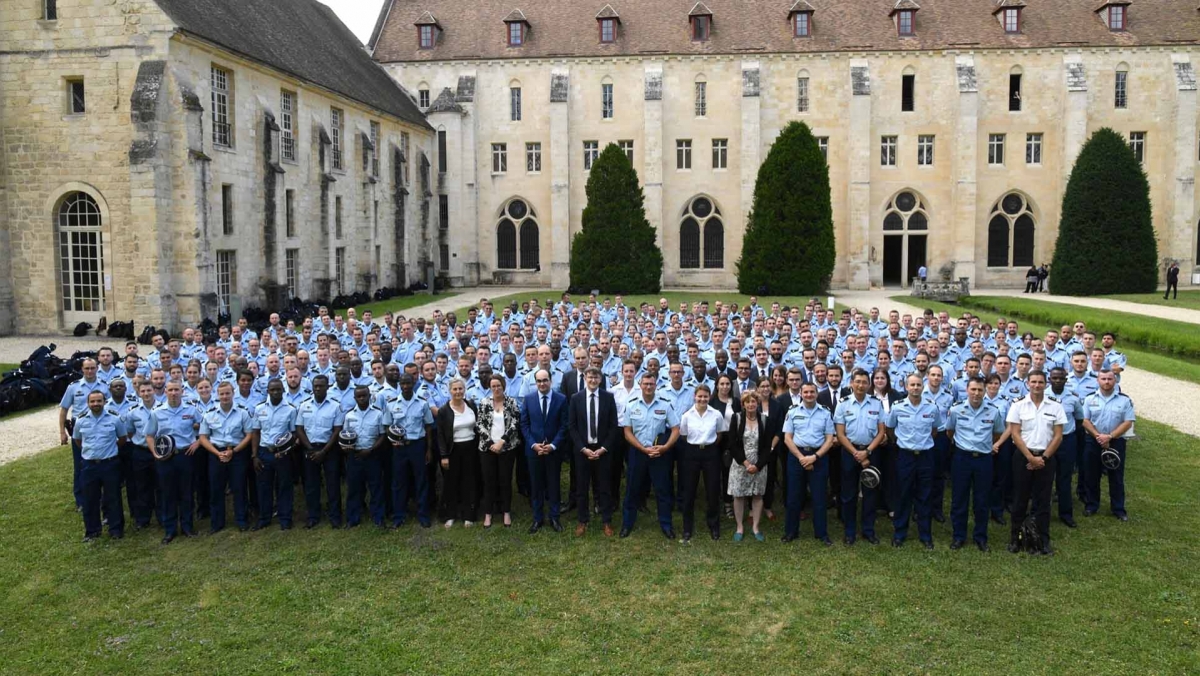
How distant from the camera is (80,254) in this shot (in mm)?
24156

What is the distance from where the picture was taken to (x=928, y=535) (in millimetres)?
9258

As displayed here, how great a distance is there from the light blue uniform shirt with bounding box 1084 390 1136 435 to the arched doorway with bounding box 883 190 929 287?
32.7 metres

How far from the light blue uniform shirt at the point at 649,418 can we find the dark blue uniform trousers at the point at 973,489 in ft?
9.92

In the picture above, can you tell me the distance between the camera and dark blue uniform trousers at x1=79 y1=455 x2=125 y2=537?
9562mm

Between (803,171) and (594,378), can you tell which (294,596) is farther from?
(803,171)

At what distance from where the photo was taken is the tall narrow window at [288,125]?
29.4 meters

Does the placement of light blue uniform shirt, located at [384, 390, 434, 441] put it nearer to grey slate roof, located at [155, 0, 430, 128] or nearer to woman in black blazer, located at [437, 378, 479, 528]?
woman in black blazer, located at [437, 378, 479, 528]

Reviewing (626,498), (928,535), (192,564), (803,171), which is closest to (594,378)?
(626,498)

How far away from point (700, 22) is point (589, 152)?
26.4 feet

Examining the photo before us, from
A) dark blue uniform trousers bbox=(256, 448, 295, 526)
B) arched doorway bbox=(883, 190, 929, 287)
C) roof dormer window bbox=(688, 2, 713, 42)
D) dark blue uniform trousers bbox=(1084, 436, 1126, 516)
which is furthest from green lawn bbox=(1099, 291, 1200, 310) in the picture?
dark blue uniform trousers bbox=(256, 448, 295, 526)

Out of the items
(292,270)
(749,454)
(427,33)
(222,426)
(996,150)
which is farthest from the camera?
(427,33)

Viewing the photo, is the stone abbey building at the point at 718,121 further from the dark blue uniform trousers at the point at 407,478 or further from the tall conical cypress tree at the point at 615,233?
the dark blue uniform trousers at the point at 407,478

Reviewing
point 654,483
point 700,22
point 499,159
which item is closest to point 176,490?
point 654,483

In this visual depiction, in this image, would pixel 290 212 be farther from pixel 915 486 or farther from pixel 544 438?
pixel 915 486
